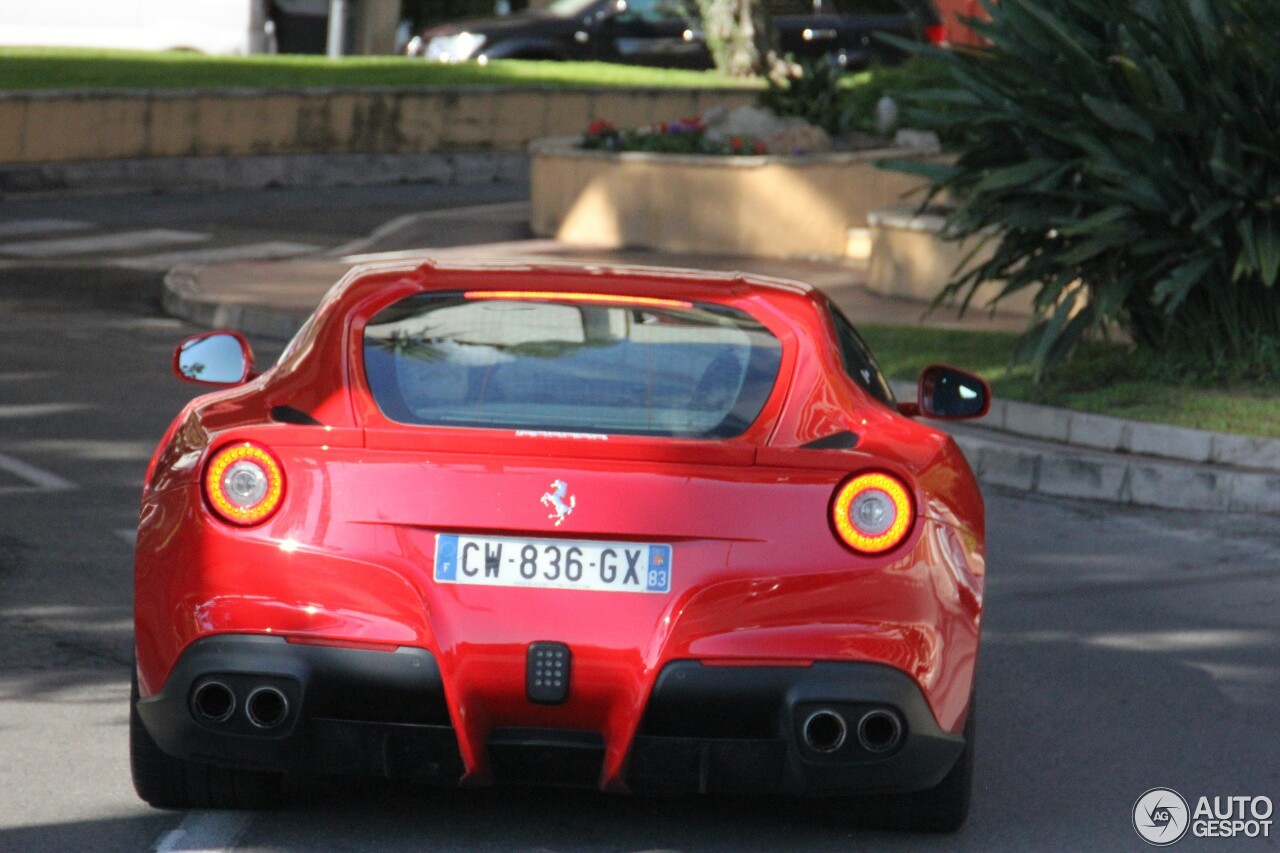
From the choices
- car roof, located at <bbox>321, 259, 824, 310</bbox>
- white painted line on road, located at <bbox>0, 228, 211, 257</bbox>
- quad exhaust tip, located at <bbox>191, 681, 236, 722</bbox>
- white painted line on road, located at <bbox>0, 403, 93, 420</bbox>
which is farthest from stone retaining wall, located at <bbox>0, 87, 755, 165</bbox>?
quad exhaust tip, located at <bbox>191, 681, 236, 722</bbox>

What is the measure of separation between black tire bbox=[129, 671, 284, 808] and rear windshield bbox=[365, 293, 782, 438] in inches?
36.0

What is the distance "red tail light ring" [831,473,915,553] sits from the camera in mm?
4355

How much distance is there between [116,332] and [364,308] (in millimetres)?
8975

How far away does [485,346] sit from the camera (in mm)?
4930

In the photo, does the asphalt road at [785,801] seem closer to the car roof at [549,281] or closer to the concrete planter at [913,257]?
the car roof at [549,281]

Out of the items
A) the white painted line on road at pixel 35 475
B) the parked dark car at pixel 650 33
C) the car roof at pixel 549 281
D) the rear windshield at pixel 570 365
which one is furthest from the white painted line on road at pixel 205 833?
the parked dark car at pixel 650 33

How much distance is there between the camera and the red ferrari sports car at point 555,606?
423 cm

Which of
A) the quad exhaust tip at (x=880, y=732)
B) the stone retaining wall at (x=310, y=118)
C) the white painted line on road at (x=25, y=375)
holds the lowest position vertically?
→ the white painted line on road at (x=25, y=375)

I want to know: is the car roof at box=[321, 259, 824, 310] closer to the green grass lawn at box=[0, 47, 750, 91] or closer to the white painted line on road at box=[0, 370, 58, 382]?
the white painted line on road at box=[0, 370, 58, 382]

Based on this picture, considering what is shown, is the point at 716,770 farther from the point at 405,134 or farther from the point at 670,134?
the point at 405,134

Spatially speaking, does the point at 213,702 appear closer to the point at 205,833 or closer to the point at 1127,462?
the point at 205,833

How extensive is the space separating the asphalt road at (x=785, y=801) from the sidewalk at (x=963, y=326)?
8.5 inches

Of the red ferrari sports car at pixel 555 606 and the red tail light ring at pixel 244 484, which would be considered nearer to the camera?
the red ferrari sports car at pixel 555 606

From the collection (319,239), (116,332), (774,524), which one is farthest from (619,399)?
(319,239)
